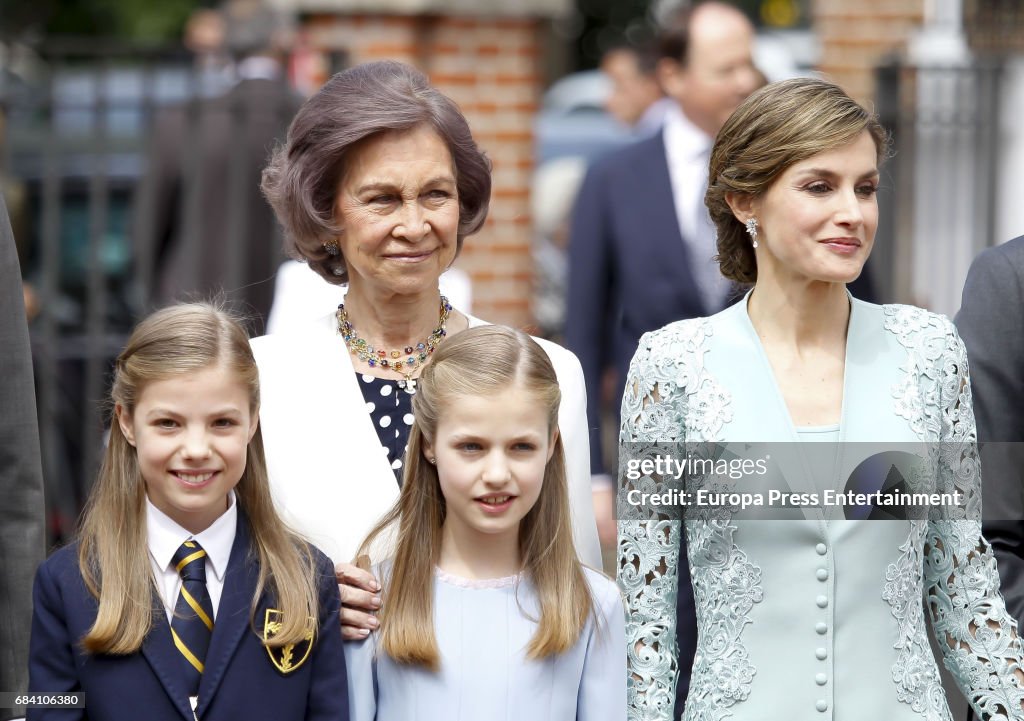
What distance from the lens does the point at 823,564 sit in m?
3.03

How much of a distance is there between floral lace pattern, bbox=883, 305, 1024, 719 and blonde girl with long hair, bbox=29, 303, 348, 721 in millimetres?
992

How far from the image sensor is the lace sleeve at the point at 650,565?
10.3ft

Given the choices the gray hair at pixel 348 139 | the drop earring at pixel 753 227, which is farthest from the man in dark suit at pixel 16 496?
the drop earring at pixel 753 227

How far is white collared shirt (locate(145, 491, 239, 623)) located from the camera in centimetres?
302

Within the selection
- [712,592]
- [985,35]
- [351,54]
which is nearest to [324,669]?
[712,592]

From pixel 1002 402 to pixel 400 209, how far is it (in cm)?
123

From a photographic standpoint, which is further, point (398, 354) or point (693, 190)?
point (693, 190)

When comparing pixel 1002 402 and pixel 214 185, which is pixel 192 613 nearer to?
pixel 1002 402

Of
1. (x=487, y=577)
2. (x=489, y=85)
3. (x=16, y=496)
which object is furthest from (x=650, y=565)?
(x=489, y=85)

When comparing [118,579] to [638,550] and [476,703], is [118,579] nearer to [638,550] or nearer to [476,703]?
[476,703]

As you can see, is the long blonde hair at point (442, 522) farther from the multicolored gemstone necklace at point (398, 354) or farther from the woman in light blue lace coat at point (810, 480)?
the multicolored gemstone necklace at point (398, 354)

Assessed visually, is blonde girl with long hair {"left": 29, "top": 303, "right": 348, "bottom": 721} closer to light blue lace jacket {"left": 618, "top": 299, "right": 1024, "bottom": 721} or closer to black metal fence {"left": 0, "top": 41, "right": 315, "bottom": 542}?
A: light blue lace jacket {"left": 618, "top": 299, "right": 1024, "bottom": 721}

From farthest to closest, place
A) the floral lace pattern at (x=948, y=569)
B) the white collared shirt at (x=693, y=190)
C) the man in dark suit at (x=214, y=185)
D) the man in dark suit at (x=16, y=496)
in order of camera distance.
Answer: the man in dark suit at (x=214, y=185) → the white collared shirt at (x=693, y=190) → the man in dark suit at (x=16, y=496) → the floral lace pattern at (x=948, y=569)

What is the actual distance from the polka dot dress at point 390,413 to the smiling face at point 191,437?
361 millimetres
